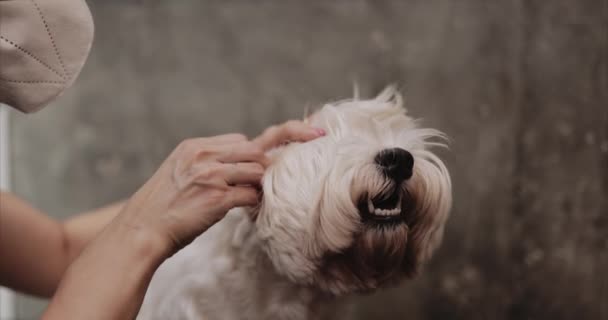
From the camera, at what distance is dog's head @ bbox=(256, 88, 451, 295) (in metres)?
0.80

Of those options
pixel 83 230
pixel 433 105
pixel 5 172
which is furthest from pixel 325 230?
pixel 5 172

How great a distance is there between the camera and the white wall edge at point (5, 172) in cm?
163

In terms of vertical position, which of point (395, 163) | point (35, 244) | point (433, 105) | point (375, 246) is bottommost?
point (35, 244)

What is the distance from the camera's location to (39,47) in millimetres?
751

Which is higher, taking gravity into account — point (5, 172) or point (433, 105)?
point (433, 105)

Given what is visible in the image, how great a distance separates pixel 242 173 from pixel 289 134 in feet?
0.40

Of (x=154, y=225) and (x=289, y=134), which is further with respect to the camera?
(x=289, y=134)

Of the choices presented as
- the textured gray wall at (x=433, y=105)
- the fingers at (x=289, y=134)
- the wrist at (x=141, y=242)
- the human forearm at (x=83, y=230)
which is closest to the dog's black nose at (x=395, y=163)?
the fingers at (x=289, y=134)

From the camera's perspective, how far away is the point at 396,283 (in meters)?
0.95

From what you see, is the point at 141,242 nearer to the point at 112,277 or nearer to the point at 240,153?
the point at 112,277

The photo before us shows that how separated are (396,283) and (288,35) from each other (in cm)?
76

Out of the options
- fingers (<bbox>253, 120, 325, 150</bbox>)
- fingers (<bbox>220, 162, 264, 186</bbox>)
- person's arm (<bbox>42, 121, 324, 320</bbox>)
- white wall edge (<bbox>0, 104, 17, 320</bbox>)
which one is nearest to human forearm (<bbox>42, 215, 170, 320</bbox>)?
person's arm (<bbox>42, 121, 324, 320</bbox>)

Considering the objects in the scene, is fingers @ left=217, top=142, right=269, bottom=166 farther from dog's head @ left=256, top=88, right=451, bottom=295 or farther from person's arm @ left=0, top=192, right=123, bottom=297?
person's arm @ left=0, top=192, right=123, bottom=297

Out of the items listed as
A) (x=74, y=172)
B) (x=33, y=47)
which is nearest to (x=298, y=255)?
(x=33, y=47)
